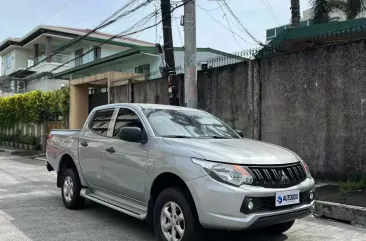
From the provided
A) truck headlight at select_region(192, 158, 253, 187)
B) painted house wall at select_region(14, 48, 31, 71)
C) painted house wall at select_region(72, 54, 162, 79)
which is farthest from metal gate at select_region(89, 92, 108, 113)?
painted house wall at select_region(14, 48, 31, 71)

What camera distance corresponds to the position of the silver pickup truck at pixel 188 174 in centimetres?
401

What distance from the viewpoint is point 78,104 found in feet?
60.6

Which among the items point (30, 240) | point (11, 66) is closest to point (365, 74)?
point (30, 240)

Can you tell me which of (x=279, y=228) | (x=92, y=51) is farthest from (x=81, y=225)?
(x=92, y=51)

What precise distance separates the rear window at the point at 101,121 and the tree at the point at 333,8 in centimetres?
1747

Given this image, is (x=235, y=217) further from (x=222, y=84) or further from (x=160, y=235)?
(x=222, y=84)

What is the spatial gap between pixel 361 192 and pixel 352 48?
287 centimetres

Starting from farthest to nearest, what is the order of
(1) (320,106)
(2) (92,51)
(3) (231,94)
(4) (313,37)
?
(2) (92,51)
(4) (313,37)
(3) (231,94)
(1) (320,106)

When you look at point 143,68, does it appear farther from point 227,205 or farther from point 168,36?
point 227,205

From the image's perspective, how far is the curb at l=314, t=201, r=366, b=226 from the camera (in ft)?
19.0

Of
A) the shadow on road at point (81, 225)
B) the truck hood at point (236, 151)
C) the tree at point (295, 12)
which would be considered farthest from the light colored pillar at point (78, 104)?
the truck hood at point (236, 151)

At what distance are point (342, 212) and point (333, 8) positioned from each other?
19.0 m

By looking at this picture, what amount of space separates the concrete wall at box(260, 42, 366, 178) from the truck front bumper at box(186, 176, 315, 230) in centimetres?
443

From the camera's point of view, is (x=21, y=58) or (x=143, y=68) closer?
(x=143, y=68)
